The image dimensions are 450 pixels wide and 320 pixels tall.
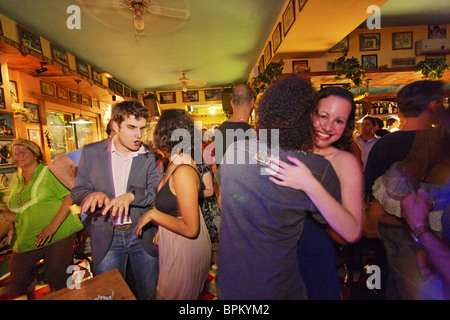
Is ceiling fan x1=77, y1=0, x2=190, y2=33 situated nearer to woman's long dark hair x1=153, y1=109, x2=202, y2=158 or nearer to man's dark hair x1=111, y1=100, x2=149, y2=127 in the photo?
man's dark hair x1=111, y1=100, x2=149, y2=127

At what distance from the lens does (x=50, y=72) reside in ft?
14.9

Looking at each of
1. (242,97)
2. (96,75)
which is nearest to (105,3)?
(242,97)

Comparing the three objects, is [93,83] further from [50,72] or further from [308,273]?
[308,273]

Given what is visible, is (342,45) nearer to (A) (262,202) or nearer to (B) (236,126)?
(B) (236,126)

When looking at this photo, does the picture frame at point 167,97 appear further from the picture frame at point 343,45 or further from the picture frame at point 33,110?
the picture frame at point 343,45

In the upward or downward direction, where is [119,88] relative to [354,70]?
upward

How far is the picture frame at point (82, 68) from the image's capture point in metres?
5.11

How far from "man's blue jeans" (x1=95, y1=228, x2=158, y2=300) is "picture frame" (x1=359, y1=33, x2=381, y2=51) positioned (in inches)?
210

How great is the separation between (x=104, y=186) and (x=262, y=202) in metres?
1.31

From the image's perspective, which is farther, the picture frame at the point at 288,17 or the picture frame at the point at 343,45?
the picture frame at the point at 343,45

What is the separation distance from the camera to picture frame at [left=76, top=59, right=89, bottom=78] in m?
5.11

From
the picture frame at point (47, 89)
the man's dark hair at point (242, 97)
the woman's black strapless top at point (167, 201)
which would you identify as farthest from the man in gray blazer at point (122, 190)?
the picture frame at point (47, 89)

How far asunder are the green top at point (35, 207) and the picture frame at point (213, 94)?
7.53 meters

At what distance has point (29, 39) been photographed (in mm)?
3766
